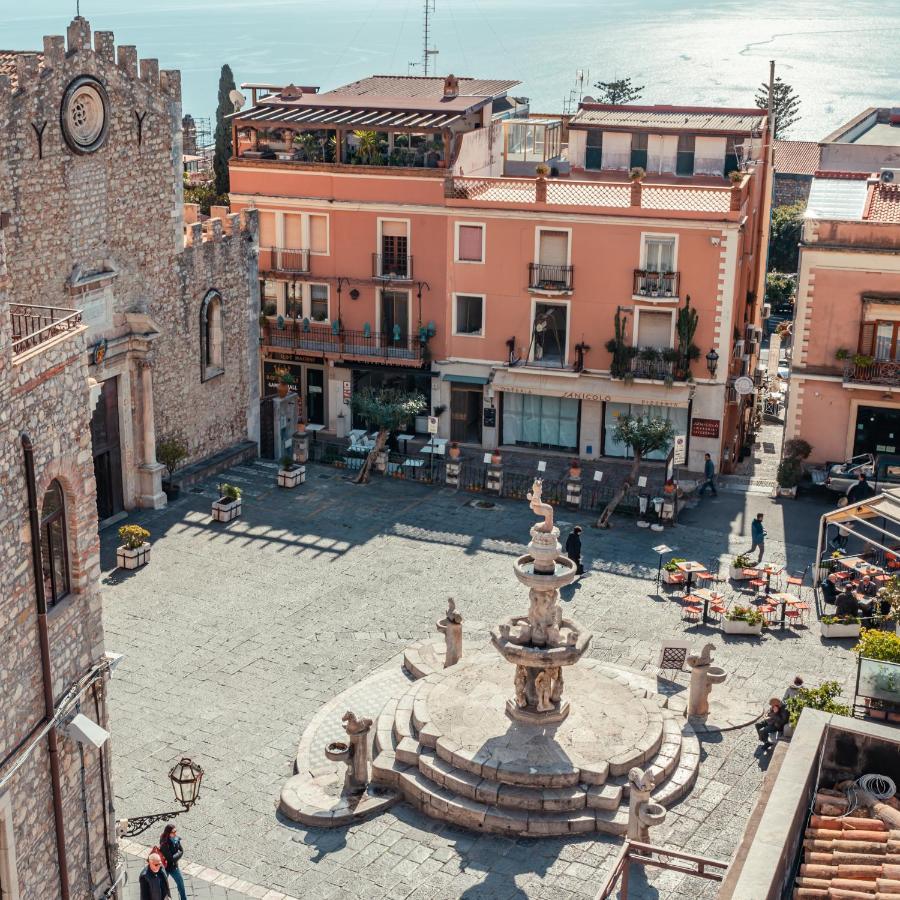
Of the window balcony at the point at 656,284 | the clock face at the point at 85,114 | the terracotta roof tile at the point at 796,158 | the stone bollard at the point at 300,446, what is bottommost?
the stone bollard at the point at 300,446

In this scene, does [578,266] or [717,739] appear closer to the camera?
[717,739]

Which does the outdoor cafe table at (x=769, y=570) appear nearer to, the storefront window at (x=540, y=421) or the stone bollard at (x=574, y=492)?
the stone bollard at (x=574, y=492)

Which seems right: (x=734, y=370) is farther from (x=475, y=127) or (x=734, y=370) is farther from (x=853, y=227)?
(x=475, y=127)

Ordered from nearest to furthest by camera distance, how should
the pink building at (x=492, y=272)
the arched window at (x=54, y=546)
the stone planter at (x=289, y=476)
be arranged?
the arched window at (x=54, y=546), the stone planter at (x=289, y=476), the pink building at (x=492, y=272)

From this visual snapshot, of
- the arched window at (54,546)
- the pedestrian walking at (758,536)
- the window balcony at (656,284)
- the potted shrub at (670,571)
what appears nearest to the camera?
the arched window at (54,546)

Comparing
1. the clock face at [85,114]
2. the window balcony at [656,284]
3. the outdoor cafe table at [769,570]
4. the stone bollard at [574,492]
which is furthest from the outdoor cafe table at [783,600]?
the clock face at [85,114]

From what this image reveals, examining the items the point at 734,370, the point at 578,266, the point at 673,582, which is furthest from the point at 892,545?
the point at 578,266

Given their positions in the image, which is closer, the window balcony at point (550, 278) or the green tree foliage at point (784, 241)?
the window balcony at point (550, 278)

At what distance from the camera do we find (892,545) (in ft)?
110

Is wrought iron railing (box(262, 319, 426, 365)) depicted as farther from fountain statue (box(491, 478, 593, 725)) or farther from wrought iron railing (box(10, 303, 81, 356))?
wrought iron railing (box(10, 303, 81, 356))

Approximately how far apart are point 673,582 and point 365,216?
16977mm

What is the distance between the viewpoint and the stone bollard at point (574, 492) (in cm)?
A: 3744

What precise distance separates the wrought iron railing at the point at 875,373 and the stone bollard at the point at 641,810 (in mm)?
20566

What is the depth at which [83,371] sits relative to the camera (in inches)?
716
